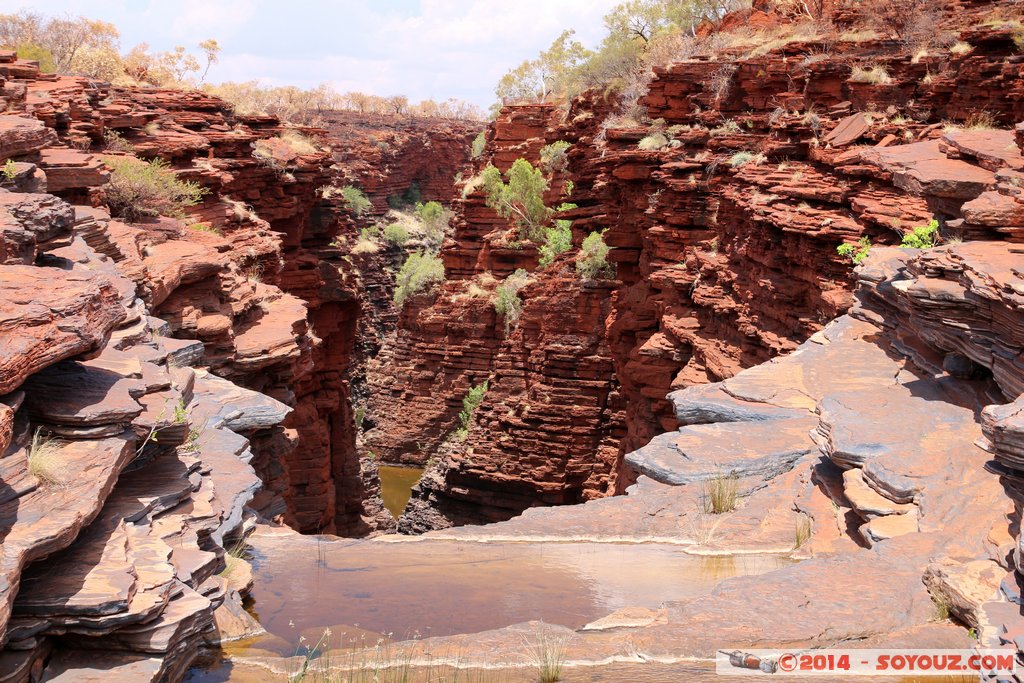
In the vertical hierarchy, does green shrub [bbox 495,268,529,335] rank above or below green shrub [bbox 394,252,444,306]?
above

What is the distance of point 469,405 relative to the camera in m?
28.0

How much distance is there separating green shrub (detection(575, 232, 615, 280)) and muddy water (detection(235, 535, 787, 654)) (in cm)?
1469

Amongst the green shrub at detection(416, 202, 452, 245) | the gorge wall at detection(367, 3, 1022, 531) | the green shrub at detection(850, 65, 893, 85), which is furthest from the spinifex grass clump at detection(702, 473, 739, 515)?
the green shrub at detection(416, 202, 452, 245)

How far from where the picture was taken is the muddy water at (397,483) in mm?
30672

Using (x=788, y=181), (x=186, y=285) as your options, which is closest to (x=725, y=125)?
(x=788, y=181)

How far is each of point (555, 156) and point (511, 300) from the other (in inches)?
205

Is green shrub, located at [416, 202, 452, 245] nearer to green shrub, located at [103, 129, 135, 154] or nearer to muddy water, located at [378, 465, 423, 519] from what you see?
muddy water, located at [378, 465, 423, 519]

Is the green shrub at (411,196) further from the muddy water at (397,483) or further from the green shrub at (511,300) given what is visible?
the green shrub at (511,300)

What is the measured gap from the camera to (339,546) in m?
8.55

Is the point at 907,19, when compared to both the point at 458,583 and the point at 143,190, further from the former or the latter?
the point at 458,583

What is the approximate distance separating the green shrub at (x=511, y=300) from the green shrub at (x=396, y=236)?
24.5 m

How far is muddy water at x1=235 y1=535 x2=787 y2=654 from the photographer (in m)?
6.50

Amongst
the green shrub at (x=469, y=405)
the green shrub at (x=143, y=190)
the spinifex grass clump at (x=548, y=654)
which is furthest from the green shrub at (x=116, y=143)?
the spinifex grass clump at (x=548, y=654)

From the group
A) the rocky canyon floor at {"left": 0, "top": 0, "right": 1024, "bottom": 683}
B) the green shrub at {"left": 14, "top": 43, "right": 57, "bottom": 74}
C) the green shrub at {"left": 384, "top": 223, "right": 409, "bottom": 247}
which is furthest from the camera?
the green shrub at {"left": 384, "top": 223, "right": 409, "bottom": 247}
